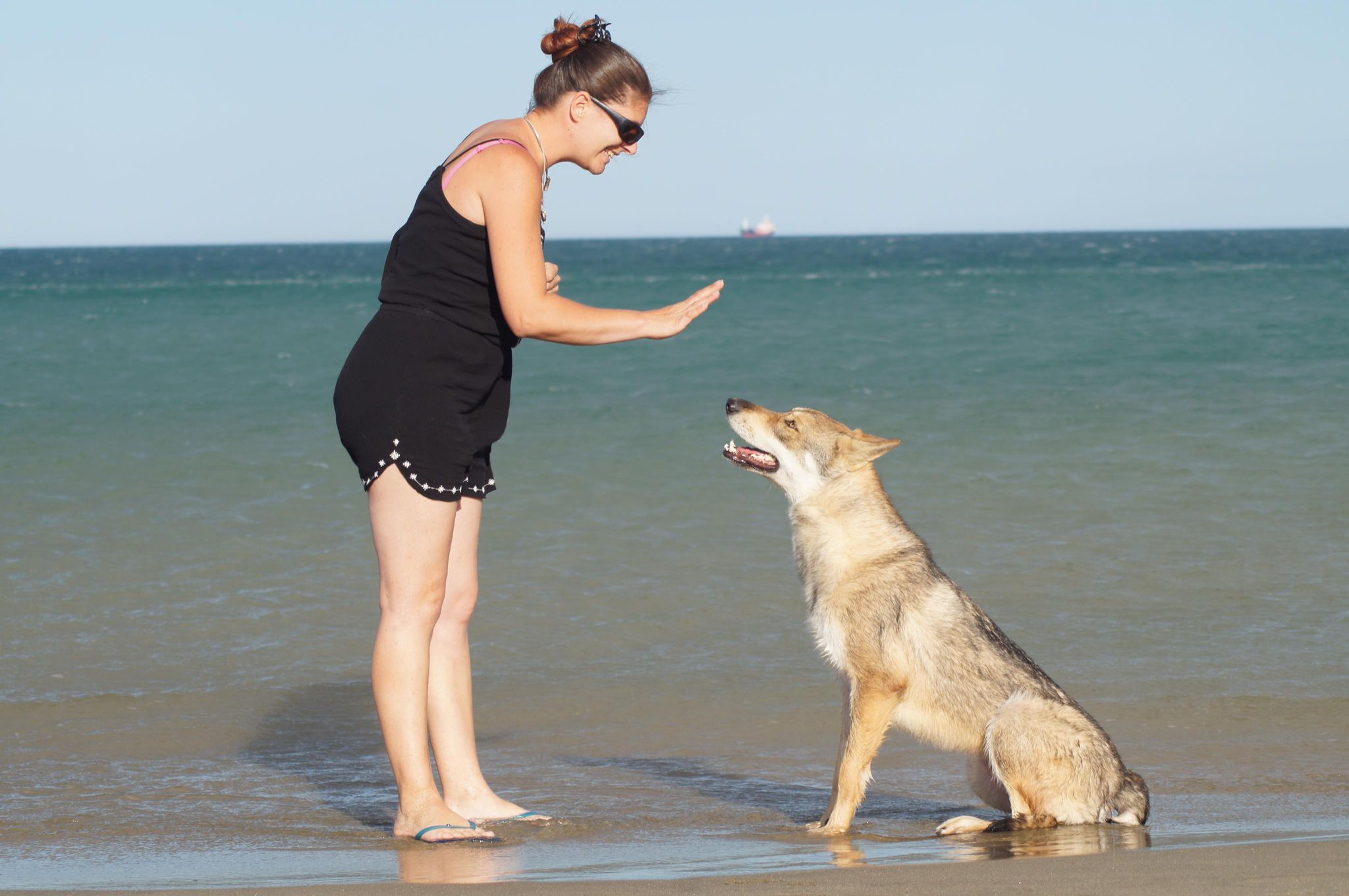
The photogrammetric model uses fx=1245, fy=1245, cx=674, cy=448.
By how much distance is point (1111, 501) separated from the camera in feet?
31.1

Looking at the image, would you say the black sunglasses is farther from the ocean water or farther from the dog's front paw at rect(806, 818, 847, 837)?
the dog's front paw at rect(806, 818, 847, 837)

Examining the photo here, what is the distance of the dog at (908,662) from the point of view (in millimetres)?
3889

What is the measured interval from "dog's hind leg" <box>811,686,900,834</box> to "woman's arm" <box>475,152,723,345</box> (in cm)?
150

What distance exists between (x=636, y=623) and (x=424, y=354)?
Result: 344 centimetres

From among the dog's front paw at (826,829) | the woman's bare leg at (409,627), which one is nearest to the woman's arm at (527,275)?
the woman's bare leg at (409,627)

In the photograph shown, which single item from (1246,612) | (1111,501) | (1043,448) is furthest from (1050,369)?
(1246,612)

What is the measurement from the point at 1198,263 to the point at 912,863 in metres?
71.4

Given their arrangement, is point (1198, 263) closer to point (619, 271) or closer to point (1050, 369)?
point (619, 271)

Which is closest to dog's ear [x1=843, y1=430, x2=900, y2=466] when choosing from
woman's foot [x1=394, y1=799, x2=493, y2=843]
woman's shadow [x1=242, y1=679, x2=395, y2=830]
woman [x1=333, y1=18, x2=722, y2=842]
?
woman [x1=333, y1=18, x2=722, y2=842]

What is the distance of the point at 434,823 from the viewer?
3594 millimetres

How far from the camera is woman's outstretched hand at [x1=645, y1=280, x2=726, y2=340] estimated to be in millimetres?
3344

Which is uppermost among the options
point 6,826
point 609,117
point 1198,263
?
point 1198,263

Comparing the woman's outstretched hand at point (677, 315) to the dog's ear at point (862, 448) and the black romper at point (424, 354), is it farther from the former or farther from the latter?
the dog's ear at point (862, 448)

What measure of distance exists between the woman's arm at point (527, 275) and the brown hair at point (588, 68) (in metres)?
0.28
